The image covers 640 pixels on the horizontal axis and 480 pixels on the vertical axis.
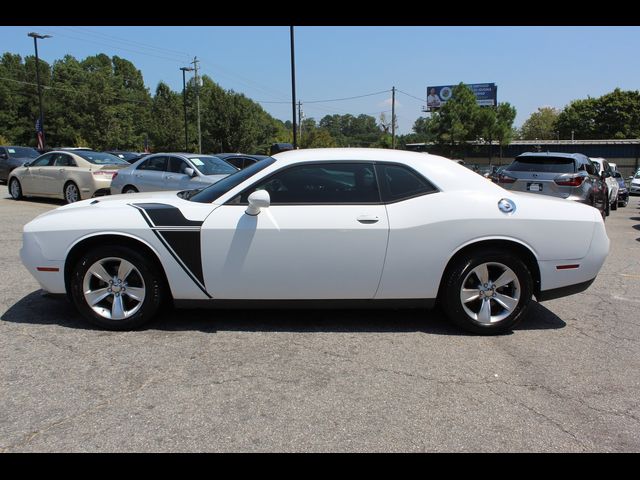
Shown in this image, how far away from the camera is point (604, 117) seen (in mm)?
84500

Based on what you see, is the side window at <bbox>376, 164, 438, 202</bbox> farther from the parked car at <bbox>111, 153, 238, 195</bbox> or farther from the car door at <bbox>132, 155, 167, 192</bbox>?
the car door at <bbox>132, 155, 167, 192</bbox>

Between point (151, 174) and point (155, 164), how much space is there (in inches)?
13.2

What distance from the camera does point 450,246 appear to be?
4207 mm

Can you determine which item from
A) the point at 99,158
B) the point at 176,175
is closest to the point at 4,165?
the point at 99,158

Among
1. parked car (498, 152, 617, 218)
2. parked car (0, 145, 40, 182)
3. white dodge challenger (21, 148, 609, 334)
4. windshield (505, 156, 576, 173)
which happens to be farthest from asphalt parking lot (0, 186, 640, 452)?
parked car (0, 145, 40, 182)

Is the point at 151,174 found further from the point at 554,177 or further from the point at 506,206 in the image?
the point at 506,206

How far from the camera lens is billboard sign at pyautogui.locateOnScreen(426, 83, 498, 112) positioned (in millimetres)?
92456

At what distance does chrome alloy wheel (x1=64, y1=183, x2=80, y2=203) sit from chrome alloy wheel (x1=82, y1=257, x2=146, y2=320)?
9461 mm

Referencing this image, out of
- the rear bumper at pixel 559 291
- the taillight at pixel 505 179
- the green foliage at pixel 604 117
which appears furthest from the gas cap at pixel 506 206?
the green foliage at pixel 604 117

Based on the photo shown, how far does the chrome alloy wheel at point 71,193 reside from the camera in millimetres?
12680

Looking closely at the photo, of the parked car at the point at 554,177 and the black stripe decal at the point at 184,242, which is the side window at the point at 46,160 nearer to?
the black stripe decal at the point at 184,242
